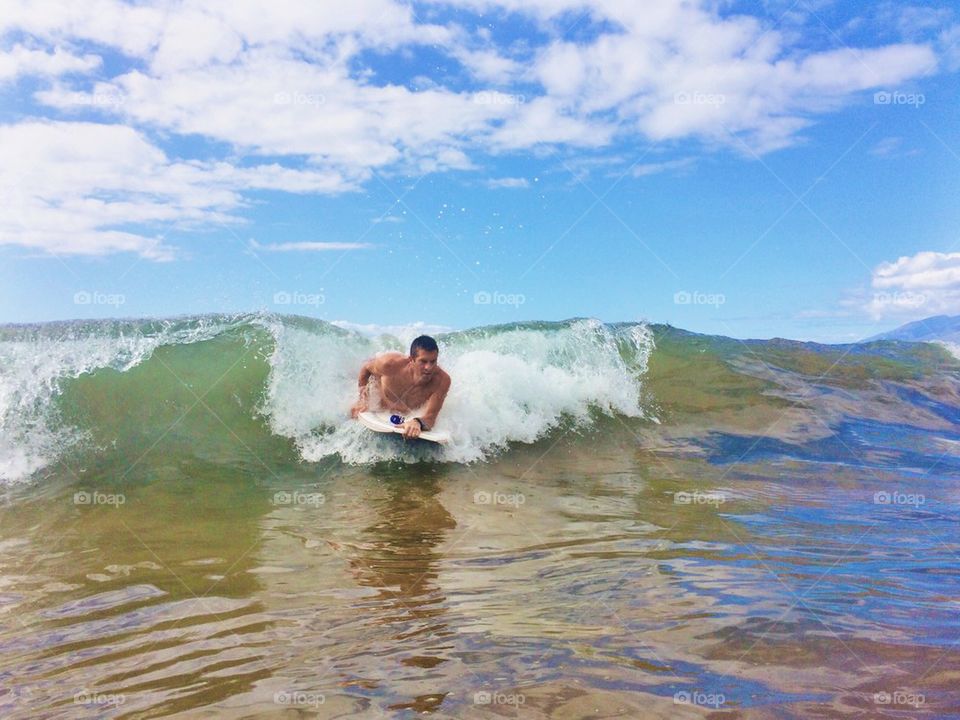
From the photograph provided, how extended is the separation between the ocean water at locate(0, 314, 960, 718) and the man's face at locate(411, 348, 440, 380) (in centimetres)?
93

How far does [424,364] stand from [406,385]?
2.13 feet

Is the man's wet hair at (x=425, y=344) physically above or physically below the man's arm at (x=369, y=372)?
above

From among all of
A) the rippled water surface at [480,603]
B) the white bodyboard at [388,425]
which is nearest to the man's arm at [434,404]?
the white bodyboard at [388,425]

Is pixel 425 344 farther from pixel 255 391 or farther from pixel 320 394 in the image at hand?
pixel 255 391

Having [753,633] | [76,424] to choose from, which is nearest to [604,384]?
[76,424]

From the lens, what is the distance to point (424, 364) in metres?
8.92

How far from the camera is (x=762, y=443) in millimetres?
11523

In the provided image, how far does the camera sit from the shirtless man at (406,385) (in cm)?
927

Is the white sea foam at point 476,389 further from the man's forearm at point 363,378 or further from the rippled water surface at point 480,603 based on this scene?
the rippled water surface at point 480,603

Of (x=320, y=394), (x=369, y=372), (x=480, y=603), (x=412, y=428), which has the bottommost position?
(x=480, y=603)

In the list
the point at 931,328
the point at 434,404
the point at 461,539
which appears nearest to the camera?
the point at 461,539

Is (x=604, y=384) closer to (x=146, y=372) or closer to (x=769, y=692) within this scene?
(x=146, y=372)

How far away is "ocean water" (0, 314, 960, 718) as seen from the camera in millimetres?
3242

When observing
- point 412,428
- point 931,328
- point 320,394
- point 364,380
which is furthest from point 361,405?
point 931,328
